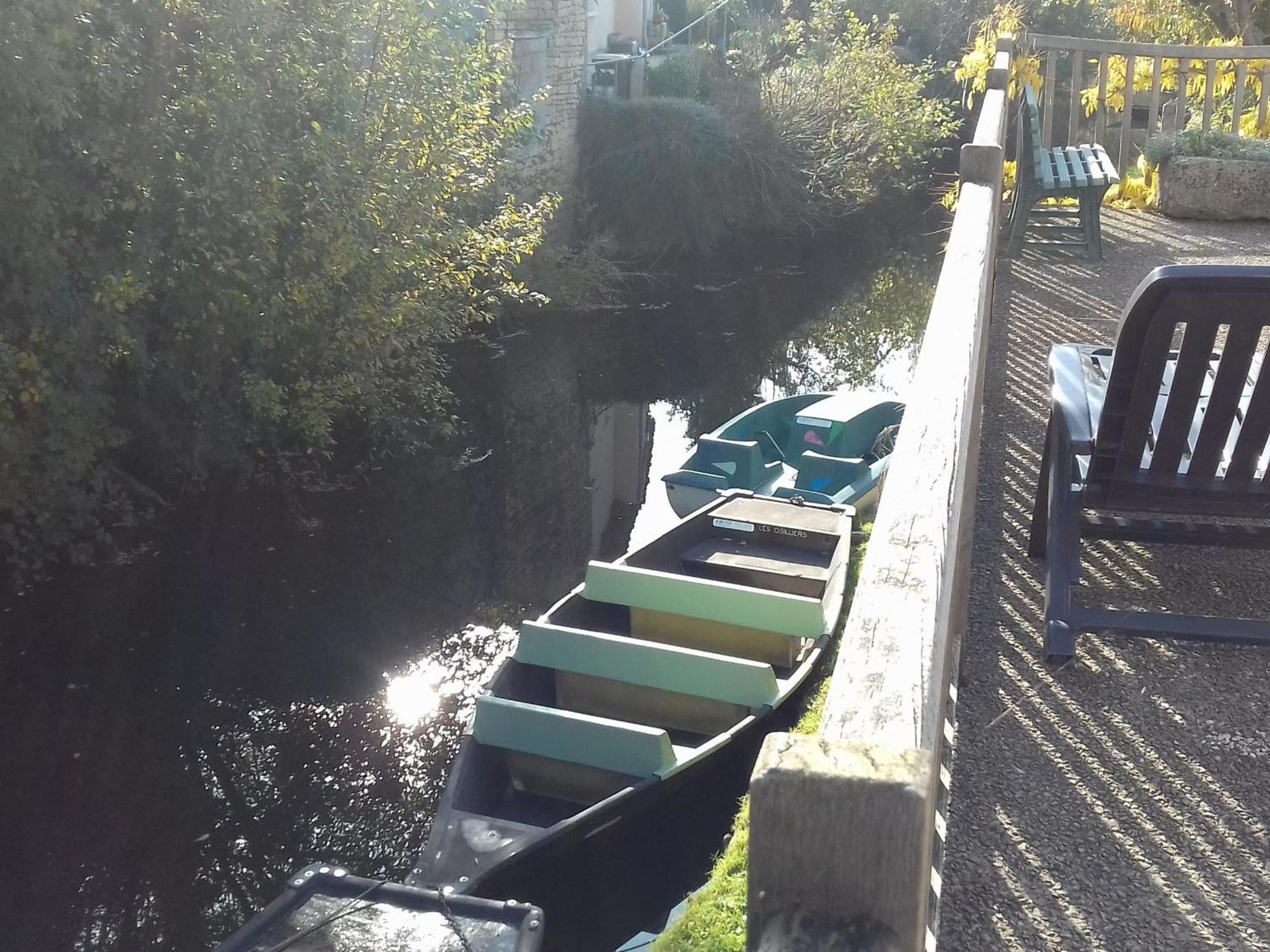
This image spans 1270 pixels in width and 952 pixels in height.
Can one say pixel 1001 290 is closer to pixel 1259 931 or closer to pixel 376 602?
pixel 376 602

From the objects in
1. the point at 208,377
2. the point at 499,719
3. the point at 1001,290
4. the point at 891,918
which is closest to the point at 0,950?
the point at 499,719

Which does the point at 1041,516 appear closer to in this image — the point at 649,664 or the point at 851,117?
the point at 649,664

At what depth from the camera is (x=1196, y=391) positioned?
2.76m

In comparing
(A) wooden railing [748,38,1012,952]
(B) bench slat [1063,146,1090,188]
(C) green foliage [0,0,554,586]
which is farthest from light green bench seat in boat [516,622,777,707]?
(B) bench slat [1063,146,1090,188]

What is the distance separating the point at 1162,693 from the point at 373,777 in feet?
11.9

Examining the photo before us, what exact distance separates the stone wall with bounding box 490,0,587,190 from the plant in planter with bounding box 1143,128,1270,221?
6.91 m

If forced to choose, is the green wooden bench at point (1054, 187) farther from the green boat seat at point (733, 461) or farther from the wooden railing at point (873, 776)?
the wooden railing at point (873, 776)

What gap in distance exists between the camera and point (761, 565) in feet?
20.9

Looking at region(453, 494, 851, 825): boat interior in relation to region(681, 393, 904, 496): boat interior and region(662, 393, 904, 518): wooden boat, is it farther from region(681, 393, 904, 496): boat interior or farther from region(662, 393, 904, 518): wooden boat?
region(681, 393, 904, 496): boat interior

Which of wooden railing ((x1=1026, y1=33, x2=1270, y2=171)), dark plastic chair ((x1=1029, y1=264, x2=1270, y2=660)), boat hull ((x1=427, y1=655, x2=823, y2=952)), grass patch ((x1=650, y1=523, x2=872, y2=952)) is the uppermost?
wooden railing ((x1=1026, y1=33, x2=1270, y2=171))

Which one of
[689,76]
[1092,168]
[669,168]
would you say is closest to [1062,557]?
[1092,168]

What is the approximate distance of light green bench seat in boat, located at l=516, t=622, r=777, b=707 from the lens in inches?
192

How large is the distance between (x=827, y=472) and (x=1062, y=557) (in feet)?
15.7

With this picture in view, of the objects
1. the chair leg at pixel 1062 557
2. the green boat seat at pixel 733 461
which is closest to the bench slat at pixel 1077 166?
the green boat seat at pixel 733 461
